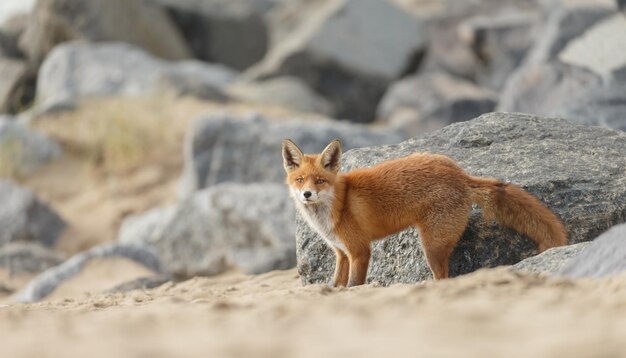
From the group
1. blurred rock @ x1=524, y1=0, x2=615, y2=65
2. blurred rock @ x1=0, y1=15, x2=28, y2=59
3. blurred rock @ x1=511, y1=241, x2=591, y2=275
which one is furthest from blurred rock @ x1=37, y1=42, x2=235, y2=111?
blurred rock @ x1=511, y1=241, x2=591, y2=275

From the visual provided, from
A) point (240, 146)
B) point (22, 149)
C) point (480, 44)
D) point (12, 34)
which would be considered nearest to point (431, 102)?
point (480, 44)

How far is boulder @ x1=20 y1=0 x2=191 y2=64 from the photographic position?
70.0 ft

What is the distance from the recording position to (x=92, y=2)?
21203 mm

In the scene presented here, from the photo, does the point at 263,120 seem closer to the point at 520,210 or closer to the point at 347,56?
the point at 347,56

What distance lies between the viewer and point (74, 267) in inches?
404

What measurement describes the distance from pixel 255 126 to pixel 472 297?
10832mm

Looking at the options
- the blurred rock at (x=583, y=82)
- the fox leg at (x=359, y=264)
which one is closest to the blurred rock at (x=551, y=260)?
the fox leg at (x=359, y=264)

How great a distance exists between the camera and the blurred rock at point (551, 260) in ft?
17.2

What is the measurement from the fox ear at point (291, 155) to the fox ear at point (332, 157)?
0.66ft

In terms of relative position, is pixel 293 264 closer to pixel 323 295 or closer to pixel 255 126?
pixel 255 126

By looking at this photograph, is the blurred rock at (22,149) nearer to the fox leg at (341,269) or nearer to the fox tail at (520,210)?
the fox leg at (341,269)

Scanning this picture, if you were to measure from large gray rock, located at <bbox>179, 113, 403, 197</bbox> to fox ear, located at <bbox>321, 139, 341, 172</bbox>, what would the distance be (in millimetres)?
7855

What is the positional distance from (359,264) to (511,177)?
122 cm

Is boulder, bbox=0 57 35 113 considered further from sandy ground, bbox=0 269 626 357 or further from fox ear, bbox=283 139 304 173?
sandy ground, bbox=0 269 626 357
